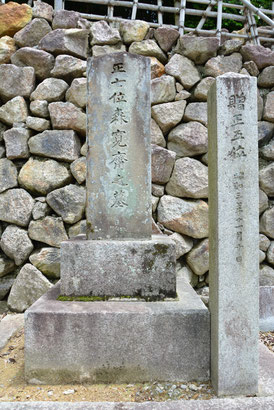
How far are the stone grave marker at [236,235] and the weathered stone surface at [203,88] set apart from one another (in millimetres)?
2234

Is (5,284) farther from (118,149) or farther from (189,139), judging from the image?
(189,139)

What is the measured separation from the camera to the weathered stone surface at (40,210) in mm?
3744

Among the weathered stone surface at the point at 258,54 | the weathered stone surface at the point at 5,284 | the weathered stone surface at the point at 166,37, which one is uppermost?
the weathered stone surface at the point at 166,37

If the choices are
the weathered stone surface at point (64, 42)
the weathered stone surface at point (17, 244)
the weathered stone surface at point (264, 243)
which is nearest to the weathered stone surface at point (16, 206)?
the weathered stone surface at point (17, 244)

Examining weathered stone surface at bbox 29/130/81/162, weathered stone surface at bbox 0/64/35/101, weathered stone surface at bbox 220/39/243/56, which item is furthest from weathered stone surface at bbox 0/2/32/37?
weathered stone surface at bbox 220/39/243/56

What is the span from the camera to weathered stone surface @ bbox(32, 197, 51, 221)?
12.3ft

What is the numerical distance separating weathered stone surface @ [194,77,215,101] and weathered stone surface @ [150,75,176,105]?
1.00 ft

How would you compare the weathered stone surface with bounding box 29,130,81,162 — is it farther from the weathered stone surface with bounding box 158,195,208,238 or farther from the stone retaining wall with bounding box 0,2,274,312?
the weathered stone surface with bounding box 158,195,208,238

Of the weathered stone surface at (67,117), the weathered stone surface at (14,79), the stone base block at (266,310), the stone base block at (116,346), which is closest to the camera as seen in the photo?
the stone base block at (116,346)

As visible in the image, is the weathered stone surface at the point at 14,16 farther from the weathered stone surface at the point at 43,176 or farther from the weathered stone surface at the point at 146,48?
the weathered stone surface at the point at 43,176

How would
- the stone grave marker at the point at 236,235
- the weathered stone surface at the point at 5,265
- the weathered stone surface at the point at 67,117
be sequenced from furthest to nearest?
the weathered stone surface at the point at 67,117
the weathered stone surface at the point at 5,265
the stone grave marker at the point at 236,235

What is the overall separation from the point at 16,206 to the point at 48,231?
50cm

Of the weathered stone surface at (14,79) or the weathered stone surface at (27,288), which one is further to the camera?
the weathered stone surface at (14,79)

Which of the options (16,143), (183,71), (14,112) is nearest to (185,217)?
(183,71)
